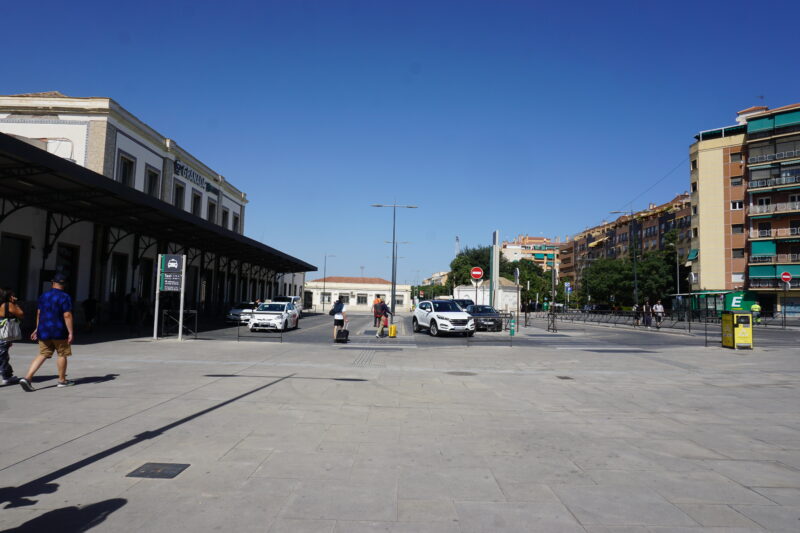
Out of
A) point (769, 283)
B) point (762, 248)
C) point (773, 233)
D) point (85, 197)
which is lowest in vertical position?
point (769, 283)

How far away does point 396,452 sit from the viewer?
17.8 feet

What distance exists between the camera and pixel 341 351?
16.4m

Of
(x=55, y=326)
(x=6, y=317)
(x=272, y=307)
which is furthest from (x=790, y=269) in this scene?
(x=6, y=317)

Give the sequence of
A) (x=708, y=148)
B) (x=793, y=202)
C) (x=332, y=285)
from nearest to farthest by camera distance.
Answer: (x=793, y=202) < (x=708, y=148) < (x=332, y=285)

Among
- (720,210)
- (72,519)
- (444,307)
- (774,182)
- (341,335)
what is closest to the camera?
(72,519)

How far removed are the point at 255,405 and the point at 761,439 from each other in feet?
21.1

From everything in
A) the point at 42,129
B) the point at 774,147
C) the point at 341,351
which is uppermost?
the point at 774,147

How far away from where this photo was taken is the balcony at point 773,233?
54.9 meters

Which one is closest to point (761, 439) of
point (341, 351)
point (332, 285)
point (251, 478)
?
point (251, 478)

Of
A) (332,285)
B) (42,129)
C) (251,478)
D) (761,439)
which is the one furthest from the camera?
(332,285)

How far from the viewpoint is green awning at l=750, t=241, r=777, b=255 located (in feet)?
183

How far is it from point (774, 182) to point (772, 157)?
2.62 m

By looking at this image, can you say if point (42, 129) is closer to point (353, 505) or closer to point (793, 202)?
point (353, 505)

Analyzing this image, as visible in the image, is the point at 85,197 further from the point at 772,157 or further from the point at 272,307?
the point at 772,157
